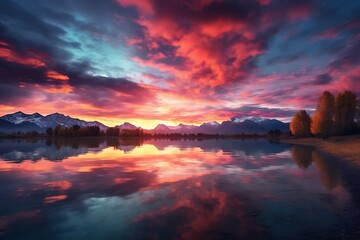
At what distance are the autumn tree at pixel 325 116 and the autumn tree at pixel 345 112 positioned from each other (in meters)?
1.93

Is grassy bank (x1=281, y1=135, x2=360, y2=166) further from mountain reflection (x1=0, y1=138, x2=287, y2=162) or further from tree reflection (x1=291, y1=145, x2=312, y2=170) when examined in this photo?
mountain reflection (x1=0, y1=138, x2=287, y2=162)

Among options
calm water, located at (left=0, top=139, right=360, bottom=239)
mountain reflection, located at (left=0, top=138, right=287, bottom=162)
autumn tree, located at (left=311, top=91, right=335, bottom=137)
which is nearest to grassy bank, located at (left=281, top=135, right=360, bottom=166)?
mountain reflection, located at (left=0, top=138, right=287, bottom=162)

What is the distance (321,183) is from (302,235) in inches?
556

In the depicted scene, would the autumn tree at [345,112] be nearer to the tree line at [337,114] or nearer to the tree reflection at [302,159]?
the tree line at [337,114]

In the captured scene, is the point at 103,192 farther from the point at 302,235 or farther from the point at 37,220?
the point at 302,235

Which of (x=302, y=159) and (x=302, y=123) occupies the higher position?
(x=302, y=123)

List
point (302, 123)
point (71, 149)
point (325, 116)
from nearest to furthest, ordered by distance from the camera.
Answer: point (71, 149) < point (325, 116) < point (302, 123)

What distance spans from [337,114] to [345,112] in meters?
3.44

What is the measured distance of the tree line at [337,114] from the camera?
92.9 meters

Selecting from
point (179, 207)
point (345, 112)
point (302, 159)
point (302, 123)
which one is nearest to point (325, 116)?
point (345, 112)

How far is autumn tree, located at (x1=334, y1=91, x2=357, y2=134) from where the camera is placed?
9281cm

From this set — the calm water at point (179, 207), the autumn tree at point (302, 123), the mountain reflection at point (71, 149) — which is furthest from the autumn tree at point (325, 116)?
the calm water at point (179, 207)

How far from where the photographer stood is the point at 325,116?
308 feet

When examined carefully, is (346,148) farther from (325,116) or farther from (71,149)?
(71,149)
